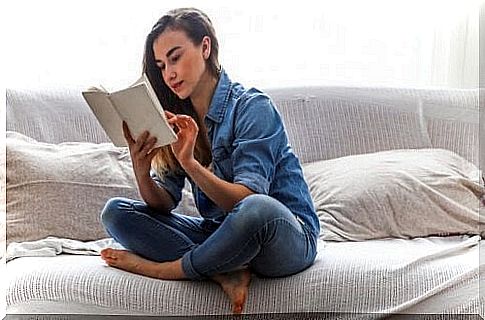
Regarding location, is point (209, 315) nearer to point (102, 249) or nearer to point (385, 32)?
point (102, 249)

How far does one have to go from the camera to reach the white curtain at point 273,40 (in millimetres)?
2424

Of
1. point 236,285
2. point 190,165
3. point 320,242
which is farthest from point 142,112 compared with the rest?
point 320,242

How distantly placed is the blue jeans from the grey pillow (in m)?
0.25

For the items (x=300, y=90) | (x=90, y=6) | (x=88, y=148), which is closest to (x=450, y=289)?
(x=300, y=90)

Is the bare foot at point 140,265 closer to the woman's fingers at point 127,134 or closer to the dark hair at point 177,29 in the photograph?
the woman's fingers at point 127,134

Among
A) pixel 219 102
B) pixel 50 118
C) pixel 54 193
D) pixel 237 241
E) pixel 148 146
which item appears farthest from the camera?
pixel 50 118

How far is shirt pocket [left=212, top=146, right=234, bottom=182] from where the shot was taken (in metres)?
1.81

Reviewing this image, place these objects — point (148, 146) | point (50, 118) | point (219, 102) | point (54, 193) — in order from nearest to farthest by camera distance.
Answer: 1. point (148, 146)
2. point (219, 102)
3. point (54, 193)
4. point (50, 118)

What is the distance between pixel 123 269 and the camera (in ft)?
5.69

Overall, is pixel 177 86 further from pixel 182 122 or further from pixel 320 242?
pixel 320 242

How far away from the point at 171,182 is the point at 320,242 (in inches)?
13.9

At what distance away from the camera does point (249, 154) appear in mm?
1738

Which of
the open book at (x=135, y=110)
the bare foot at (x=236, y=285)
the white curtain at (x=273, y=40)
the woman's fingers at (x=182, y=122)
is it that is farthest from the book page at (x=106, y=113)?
the white curtain at (x=273, y=40)

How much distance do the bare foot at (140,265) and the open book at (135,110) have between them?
0.76ft
